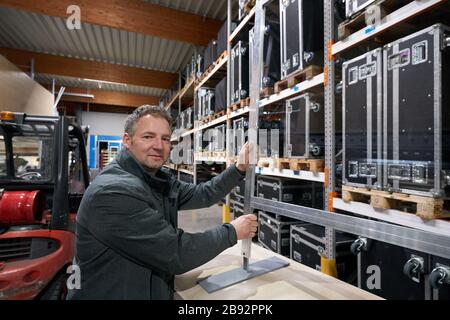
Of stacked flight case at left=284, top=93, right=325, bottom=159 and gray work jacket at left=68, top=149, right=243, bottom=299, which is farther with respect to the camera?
stacked flight case at left=284, top=93, right=325, bottom=159

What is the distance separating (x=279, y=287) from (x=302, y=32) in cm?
250

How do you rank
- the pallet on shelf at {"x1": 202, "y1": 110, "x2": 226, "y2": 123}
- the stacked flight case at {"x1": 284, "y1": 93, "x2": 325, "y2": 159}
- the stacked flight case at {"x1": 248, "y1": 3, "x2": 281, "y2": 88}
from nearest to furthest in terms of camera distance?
1. the stacked flight case at {"x1": 284, "y1": 93, "x2": 325, "y2": 159}
2. the stacked flight case at {"x1": 248, "y1": 3, "x2": 281, "y2": 88}
3. the pallet on shelf at {"x1": 202, "y1": 110, "x2": 226, "y2": 123}

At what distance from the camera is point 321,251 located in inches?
102

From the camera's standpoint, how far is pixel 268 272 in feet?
5.42

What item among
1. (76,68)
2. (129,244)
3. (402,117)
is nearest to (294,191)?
(402,117)

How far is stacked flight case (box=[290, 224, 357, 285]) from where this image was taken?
2676mm

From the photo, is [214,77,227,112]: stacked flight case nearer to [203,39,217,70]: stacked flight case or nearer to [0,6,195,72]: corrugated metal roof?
[203,39,217,70]: stacked flight case

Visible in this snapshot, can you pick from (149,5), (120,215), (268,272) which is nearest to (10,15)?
(149,5)

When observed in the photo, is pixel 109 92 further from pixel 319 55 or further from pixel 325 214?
pixel 325 214

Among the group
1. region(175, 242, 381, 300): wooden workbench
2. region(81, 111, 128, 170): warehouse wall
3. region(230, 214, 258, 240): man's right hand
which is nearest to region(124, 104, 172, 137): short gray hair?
region(230, 214, 258, 240): man's right hand

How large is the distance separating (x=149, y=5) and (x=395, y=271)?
21.2 feet

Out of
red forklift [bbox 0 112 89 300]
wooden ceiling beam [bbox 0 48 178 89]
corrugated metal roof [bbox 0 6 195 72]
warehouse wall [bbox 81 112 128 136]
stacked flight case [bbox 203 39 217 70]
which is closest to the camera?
red forklift [bbox 0 112 89 300]

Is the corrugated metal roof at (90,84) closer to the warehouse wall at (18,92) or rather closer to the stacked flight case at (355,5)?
the warehouse wall at (18,92)

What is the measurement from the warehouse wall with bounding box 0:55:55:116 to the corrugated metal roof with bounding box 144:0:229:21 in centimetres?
387
